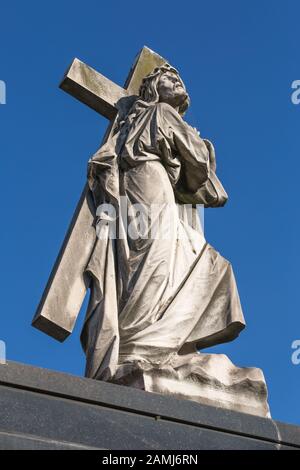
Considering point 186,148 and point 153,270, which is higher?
point 186,148

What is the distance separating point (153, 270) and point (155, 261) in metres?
0.09

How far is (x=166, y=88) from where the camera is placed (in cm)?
862

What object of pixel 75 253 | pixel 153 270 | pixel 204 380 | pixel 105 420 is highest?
pixel 153 270

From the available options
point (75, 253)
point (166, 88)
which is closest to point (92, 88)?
point (166, 88)

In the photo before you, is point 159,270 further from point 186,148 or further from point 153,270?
point 186,148

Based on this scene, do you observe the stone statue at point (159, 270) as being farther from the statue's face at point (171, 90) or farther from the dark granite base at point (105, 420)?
the dark granite base at point (105, 420)

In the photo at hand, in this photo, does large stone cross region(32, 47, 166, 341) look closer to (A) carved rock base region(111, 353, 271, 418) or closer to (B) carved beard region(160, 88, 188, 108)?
(B) carved beard region(160, 88, 188, 108)

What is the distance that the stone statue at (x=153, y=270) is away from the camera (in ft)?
21.5

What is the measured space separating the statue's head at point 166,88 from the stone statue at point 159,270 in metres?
0.01

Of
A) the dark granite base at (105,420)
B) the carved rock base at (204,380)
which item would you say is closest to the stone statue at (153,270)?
the carved rock base at (204,380)

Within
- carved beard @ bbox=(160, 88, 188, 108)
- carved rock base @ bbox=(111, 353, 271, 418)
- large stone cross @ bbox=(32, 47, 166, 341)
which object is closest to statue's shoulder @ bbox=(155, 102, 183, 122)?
carved beard @ bbox=(160, 88, 188, 108)

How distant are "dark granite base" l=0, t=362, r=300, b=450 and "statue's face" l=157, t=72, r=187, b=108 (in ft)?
11.9
